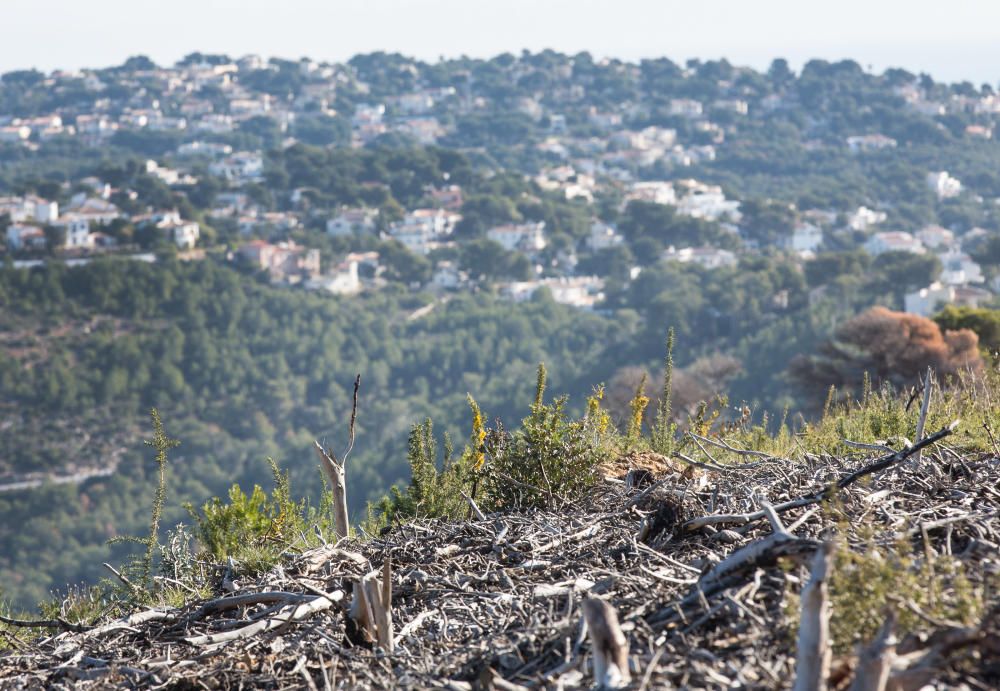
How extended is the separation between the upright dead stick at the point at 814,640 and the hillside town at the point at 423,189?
118ft

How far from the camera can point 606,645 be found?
1904 mm

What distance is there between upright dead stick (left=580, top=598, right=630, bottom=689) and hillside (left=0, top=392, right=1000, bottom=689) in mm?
11

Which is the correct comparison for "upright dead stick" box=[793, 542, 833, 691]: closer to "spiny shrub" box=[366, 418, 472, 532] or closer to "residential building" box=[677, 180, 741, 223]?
"spiny shrub" box=[366, 418, 472, 532]

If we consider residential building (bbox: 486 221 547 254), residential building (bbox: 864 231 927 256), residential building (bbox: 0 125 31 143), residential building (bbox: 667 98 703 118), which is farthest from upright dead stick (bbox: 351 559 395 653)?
residential building (bbox: 667 98 703 118)

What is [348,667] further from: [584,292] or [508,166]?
[508,166]

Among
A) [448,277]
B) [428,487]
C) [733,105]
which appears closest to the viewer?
[428,487]

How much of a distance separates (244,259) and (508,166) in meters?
31.7

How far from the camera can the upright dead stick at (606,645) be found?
1893 millimetres

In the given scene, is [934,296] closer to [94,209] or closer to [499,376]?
[499,376]

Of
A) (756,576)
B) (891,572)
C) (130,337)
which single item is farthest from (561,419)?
(130,337)

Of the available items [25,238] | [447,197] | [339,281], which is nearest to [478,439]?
[339,281]

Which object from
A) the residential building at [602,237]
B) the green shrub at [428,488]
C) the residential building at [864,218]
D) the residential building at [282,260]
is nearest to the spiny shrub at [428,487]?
the green shrub at [428,488]

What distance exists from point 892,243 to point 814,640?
5686cm

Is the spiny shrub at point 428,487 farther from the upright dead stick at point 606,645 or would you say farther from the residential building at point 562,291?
the residential building at point 562,291
